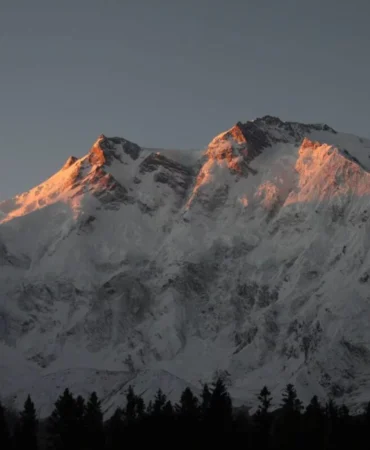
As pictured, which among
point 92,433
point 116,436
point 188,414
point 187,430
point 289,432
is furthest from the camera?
point 116,436

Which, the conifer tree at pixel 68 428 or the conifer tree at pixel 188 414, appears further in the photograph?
the conifer tree at pixel 188 414

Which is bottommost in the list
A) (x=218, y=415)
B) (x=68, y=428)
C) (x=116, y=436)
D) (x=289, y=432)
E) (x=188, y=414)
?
(x=289, y=432)

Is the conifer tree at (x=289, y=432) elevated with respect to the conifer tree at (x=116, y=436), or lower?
lower

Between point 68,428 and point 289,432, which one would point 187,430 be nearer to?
point 289,432

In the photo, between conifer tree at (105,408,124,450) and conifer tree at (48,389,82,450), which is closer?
conifer tree at (48,389,82,450)

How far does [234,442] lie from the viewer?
531 feet

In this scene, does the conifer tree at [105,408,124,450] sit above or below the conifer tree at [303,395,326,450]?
above

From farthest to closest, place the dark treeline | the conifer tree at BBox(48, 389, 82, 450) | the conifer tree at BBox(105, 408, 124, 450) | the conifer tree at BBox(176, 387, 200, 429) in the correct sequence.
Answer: the conifer tree at BBox(105, 408, 124, 450) < the conifer tree at BBox(176, 387, 200, 429) < the dark treeline < the conifer tree at BBox(48, 389, 82, 450)

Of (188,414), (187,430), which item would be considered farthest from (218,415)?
(188,414)

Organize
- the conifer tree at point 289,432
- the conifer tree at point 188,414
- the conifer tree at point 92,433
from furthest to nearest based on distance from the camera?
the conifer tree at point 188,414, the conifer tree at point 289,432, the conifer tree at point 92,433

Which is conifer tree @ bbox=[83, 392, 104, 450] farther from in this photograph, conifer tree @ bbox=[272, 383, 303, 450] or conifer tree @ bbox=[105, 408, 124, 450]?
conifer tree @ bbox=[272, 383, 303, 450]

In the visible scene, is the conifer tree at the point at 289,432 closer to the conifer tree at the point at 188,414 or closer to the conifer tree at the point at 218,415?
the conifer tree at the point at 218,415

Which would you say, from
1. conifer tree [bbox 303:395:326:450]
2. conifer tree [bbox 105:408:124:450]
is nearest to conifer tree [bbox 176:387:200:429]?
conifer tree [bbox 105:408:124:450]

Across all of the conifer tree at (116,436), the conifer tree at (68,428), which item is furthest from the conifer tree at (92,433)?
the conifer tree at (116,436)
